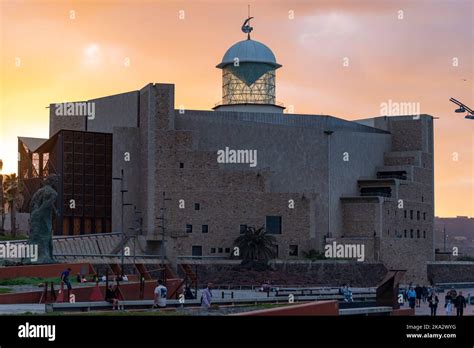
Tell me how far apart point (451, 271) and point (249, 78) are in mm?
23552

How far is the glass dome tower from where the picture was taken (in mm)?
80250

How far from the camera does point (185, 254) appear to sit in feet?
226

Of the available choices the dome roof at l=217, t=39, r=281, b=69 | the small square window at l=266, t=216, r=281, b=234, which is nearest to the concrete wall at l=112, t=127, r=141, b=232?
the small square window at l=266, t=216, r=281, b=234

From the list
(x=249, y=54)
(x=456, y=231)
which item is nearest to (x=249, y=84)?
(x=249, y=54)

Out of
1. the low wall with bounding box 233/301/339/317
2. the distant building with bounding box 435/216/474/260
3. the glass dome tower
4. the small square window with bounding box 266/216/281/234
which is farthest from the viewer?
the distant building with bounding box 435/216/474/260

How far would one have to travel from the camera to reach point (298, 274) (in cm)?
6950

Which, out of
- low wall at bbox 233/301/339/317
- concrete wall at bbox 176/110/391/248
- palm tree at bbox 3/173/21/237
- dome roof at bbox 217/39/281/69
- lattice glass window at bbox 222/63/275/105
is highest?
dome roof at bbox 217/39/281/69

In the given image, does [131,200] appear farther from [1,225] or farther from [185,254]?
[1,225]

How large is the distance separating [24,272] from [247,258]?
25.3 m

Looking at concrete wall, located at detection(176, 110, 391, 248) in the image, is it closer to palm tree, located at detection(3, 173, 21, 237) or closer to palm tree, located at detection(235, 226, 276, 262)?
palm tree, located at detection(235, 226, 276, 262)

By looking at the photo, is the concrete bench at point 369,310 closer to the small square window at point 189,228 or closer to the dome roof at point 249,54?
the small square window at point 189,228

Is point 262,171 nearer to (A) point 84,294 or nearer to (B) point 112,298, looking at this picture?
(A) point 84,294

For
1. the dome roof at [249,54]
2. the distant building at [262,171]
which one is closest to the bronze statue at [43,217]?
the distant building at [262,171]
